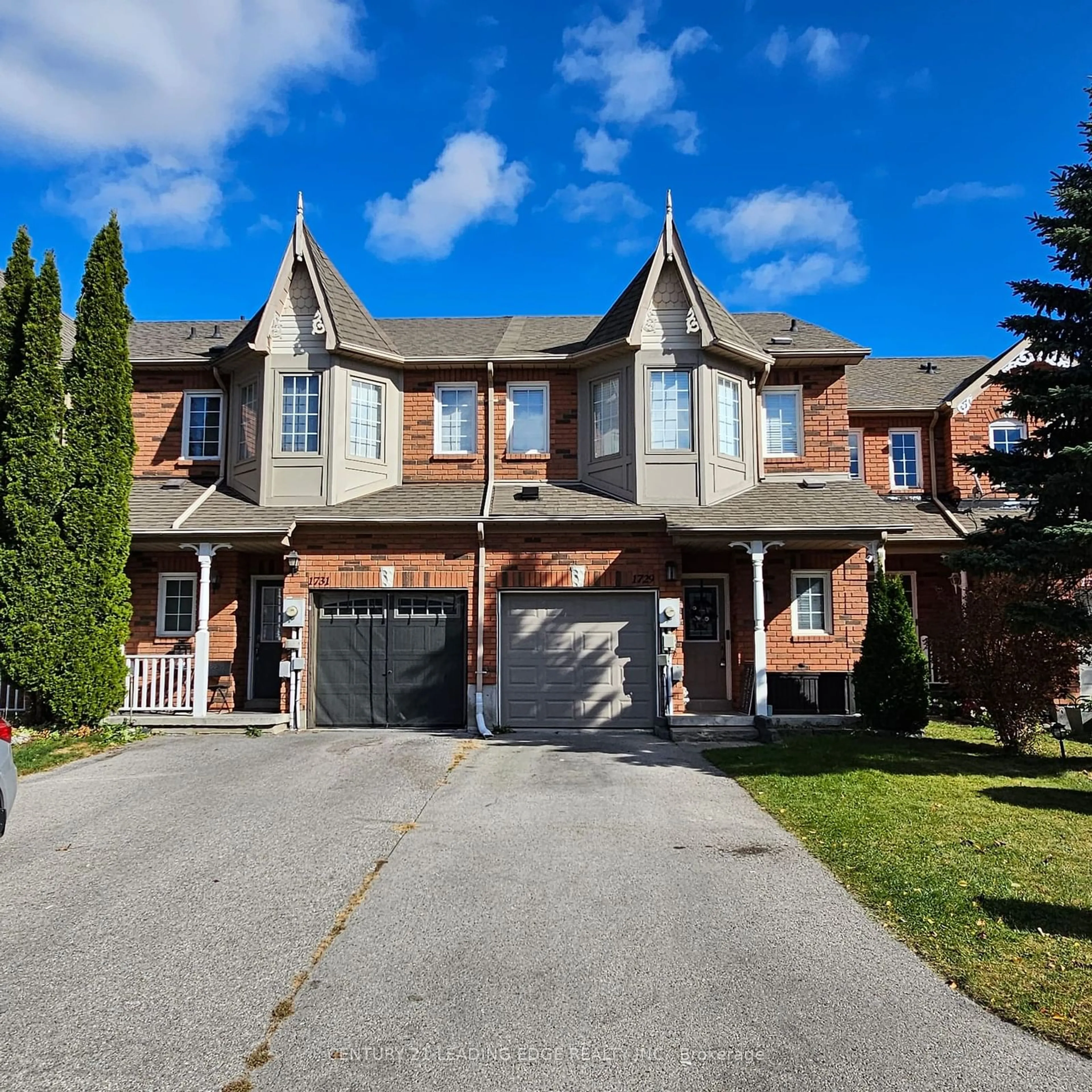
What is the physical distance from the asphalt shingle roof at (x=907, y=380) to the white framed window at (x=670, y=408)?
→ 203 inches

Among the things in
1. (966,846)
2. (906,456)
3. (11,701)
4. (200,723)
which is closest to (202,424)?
(11,701)

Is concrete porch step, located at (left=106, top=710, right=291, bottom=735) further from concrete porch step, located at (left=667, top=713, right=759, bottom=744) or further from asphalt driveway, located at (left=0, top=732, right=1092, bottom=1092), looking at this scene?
concrete porch step, located at (left=667, top=713, right=759, bottom=744)

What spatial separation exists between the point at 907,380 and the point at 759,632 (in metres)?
9.33

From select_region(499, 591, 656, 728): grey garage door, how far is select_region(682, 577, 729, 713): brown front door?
1251 millimetres

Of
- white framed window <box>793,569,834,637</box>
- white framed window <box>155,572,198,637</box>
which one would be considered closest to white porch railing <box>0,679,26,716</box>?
white framed window <box>155,572,198,637</box>

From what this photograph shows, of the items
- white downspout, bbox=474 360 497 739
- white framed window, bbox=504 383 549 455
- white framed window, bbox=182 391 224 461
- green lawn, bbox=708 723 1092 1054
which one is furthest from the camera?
white framed window, bbox=182 391 224 461

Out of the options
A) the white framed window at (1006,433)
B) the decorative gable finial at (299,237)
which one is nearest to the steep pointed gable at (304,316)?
the decorative gable finial at (299,237)

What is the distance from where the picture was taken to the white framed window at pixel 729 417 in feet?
49.1

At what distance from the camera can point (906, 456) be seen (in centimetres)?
1852

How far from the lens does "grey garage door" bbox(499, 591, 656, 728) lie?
14.2 m

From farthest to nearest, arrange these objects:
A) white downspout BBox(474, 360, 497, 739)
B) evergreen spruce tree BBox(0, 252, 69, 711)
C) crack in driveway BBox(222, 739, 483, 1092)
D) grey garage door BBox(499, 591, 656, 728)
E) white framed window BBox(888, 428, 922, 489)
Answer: white framed window BBox(888, 428, 922, 489) → grey garage door BBox(499, 591, 656, 728) → white downspout BBox(474, 360, 497, 739) → evergreen spruce tree BBox(0, 252, 69, 711) → crack in driveway BBox(222, 739, 483, 1092)

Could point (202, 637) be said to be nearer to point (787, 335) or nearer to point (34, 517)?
point (34, 517)

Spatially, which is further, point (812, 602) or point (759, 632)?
point (812, 602)

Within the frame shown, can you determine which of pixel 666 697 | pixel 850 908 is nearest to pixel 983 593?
pixel 666 697
